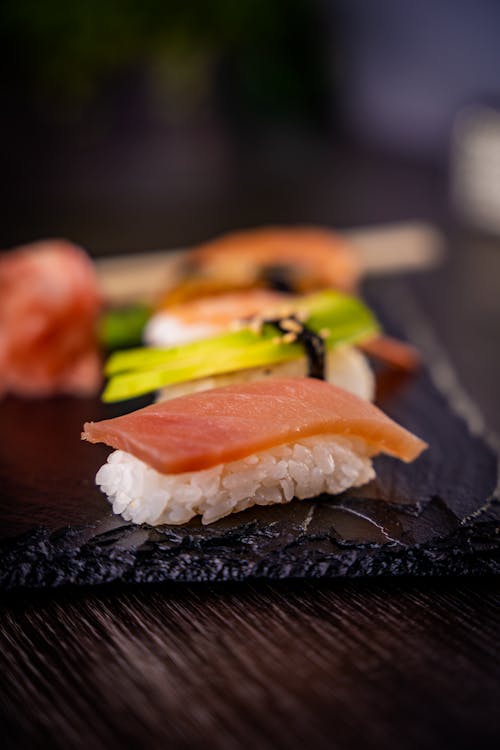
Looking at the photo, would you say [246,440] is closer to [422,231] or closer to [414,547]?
[414,547]

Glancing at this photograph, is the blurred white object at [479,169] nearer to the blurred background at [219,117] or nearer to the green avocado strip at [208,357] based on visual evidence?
the blurred background at [219,117]

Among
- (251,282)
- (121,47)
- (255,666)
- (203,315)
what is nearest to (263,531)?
(255,666)

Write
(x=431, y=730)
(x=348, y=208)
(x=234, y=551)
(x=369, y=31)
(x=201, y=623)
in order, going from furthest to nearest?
(x=369, y=31) → (x=348, y=208) → (x=234, y=551) → (x=201, y=623) → (x=431, y=730)

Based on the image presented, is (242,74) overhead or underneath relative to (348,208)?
overhead

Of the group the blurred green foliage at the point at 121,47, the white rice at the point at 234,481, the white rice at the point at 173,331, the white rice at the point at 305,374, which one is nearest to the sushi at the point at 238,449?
the white rice at the point at 234,481

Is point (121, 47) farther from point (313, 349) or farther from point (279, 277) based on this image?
point (313, 349)

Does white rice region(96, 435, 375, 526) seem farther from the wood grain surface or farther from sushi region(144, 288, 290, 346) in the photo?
sushi region(144, 288, 290, 346)

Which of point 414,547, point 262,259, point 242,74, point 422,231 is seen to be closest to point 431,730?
point 414,547
